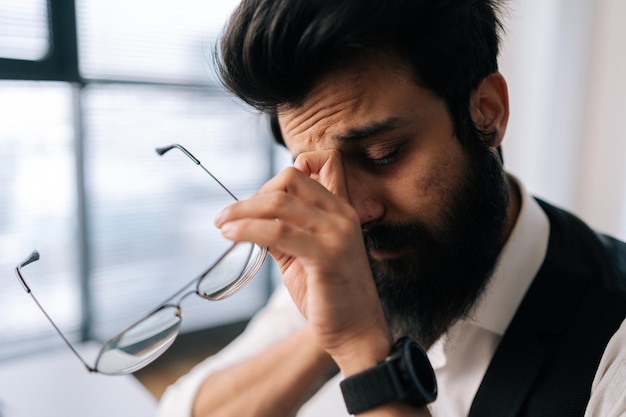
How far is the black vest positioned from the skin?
0.14 metres

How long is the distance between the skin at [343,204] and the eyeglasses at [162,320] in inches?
2.2

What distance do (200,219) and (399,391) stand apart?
2054mm

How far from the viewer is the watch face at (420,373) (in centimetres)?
63

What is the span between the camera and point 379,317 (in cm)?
68

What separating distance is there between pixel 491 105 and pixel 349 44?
0.33m

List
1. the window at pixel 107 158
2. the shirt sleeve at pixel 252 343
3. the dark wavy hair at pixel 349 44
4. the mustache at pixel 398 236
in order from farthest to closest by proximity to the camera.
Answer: the window at pixel 107 158
the shirt sleeve at pixel 252 343
the mustache at pixel 398 236
the dark wavy hair at pixel 349 44

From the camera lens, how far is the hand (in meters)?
0.61

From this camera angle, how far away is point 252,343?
1.19 m

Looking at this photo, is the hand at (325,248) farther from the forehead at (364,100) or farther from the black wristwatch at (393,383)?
the forehead at (364,100)

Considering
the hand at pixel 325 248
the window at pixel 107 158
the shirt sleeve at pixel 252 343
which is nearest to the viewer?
the hand at pixel 325 248

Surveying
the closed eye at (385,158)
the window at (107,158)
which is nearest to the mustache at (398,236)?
the closed eye at (385,158)

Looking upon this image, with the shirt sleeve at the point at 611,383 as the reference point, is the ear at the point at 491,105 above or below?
above

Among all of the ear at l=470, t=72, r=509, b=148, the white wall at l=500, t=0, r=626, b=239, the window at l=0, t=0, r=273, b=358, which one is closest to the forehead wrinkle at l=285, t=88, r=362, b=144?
the ear at l=470, t=72, r=509, b=148

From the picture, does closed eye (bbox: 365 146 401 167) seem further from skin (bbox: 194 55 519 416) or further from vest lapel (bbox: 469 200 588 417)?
vest lapel (bbox: 469 200 588 417)
